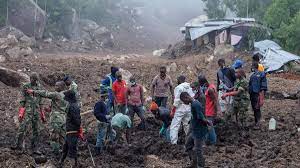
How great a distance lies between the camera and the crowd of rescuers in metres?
9.36

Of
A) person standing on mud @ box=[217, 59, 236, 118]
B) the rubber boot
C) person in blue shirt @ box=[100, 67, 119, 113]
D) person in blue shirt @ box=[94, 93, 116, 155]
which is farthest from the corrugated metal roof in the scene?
the rubber boot

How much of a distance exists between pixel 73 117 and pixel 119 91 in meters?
2.96

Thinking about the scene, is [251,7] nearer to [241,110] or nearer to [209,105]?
[241,110]

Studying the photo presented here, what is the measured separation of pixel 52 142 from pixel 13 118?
3.41m

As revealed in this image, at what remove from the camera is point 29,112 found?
10.4m

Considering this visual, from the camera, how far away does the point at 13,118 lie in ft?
43.4

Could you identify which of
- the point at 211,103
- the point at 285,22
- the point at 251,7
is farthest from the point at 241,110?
the point at 251,7

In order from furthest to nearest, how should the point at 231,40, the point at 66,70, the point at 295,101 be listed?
the point at 231,40
the point at 66,70
the point at 295,101

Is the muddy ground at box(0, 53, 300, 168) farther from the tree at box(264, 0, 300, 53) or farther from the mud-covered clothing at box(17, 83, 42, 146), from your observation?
the tree at box(264, 0, 300, 53)

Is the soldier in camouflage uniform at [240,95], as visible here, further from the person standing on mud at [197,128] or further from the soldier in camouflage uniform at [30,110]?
the soldier in camouflage uniform at [30,110]

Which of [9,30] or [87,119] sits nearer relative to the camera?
[87,119]

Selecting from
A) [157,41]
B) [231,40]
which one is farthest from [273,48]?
[157,41]

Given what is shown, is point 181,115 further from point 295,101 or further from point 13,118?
point 295,101

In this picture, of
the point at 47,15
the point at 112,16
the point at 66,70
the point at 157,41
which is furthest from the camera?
the point at 112,16
